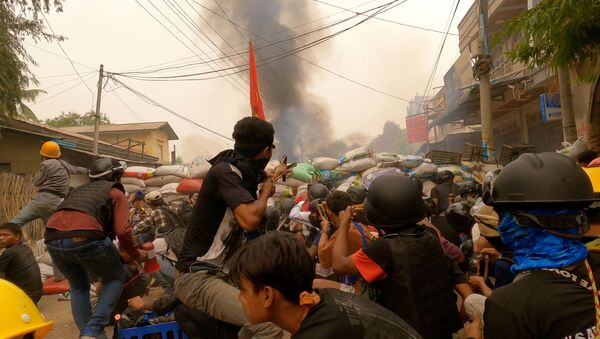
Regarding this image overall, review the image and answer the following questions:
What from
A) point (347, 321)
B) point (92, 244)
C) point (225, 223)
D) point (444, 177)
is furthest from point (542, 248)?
point (444, 177)

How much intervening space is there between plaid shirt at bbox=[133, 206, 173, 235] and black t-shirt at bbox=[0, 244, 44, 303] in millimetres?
1413

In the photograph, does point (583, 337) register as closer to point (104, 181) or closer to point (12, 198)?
point (104, 181)

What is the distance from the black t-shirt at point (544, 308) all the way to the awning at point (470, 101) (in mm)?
12043

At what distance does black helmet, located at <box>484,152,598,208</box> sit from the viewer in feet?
3.62

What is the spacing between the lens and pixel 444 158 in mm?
10016

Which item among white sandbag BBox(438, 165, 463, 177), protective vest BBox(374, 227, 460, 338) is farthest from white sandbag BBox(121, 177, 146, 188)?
protective vest BBox(374, 227, 460, 338)

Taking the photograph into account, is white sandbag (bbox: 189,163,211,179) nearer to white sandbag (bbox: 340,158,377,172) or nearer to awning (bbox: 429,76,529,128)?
white sandbag (bbox: 340,158,377,172)

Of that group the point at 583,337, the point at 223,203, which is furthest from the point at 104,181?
the point at 583,337

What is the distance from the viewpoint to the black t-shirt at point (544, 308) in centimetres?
98

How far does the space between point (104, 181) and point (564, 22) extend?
375 cm

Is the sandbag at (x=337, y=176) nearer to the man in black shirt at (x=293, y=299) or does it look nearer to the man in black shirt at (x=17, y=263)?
the man in black shirt at (x=17, y=263)

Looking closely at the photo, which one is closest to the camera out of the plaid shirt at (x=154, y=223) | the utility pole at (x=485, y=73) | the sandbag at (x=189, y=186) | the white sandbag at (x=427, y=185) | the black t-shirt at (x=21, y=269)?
the black t-shirt at (x=21, y=269)

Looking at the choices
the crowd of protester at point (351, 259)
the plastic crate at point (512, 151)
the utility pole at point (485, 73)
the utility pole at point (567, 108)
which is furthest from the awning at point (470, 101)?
the crowd of protester at point (351, 259)

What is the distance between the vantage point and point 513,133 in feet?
54.4
